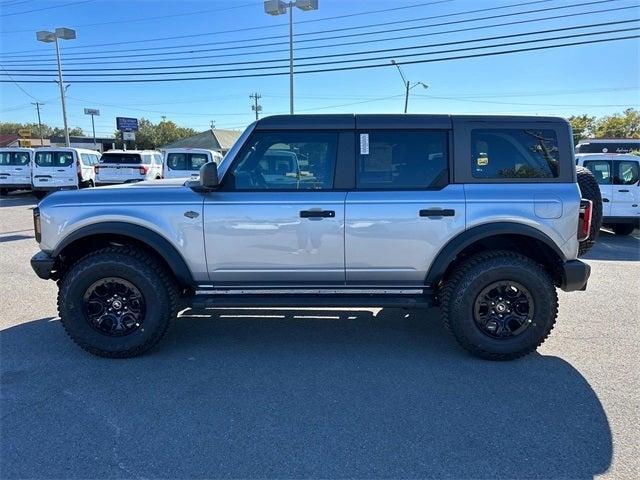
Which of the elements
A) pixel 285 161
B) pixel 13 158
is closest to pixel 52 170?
pixel 13 158

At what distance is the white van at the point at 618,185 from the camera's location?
10094 millimetres

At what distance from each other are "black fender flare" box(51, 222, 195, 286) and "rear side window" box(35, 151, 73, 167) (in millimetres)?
14980

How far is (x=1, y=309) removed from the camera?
4902 millimetres

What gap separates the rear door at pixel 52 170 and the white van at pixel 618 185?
53.7 feet

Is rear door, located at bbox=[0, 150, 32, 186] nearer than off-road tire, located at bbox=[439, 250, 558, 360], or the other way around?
off-road tire, located at bbox=[439, 250, 558, 360]

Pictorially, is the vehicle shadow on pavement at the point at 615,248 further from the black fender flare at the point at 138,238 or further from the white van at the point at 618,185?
the black fender flare at the point at 138,238

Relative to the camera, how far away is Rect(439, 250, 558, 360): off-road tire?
362 centimetres

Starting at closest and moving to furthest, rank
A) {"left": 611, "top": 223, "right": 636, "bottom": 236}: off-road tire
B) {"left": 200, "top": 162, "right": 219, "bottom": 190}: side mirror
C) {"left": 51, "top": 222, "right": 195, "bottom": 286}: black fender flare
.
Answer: {"left": 200, "top": 162, "right": 219, "bottom": 190}: side mirror → {"left": 51, "top": 222, "right": 195, "bottom": 286}: black fender flare → {"left": 611, "top": 223, "right": 636, "bottom": 236}: off-road tire

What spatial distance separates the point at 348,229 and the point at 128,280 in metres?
1.85

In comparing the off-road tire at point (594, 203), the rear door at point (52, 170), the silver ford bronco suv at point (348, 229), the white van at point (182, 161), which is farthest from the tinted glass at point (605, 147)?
the rear door at point (52, 170)

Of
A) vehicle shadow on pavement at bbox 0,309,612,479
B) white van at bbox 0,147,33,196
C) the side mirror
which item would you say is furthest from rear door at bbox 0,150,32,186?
the side mirror

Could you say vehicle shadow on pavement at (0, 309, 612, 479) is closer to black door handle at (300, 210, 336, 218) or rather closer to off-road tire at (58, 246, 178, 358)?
off-road tire at (58, 246, 178, 358)

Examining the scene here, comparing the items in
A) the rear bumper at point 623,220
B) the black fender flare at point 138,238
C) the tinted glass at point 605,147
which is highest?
the tinted glass at point 605,147

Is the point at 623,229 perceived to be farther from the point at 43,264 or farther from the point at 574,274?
the point at 43,264
